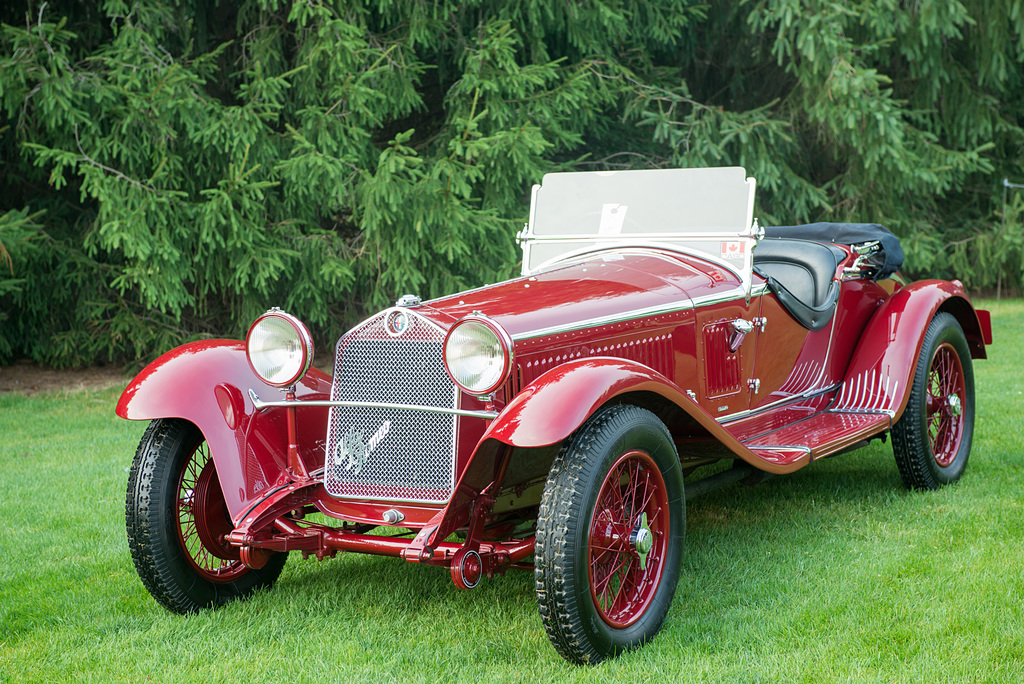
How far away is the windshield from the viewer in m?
4.28

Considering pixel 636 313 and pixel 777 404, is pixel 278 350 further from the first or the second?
pixel 777 404

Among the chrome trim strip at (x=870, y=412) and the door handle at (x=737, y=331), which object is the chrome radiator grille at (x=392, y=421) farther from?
the chrome trim strip at (x=870, y=412)

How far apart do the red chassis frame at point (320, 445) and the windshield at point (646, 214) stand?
3.02 feet

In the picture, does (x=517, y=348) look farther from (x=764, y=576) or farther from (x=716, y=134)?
(x=716, y=134)

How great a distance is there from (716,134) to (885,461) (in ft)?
19.6

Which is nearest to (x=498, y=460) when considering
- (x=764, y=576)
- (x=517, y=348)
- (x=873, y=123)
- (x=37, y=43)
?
(x=517, y=348)

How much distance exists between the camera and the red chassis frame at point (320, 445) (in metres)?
2.81

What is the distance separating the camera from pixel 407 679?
2.80 meters

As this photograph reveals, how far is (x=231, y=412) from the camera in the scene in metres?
3.42

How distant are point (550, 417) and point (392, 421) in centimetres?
75

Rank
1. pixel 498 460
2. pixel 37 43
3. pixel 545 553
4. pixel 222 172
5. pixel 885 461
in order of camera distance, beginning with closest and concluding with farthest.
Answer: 1. pixel 545 553
2. pixel 498 460
3. pixel 885 461
4. pixel 37 43
5. pixel 222 172

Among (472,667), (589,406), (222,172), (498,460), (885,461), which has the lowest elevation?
(885,461)

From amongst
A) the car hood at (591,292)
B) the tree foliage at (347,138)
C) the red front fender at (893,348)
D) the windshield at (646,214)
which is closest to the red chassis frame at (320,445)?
the car hood at (591,292)

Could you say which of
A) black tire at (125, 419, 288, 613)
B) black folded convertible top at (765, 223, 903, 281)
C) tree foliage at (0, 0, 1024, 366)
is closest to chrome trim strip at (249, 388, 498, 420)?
black tire at (125, 419, 288, 613)
